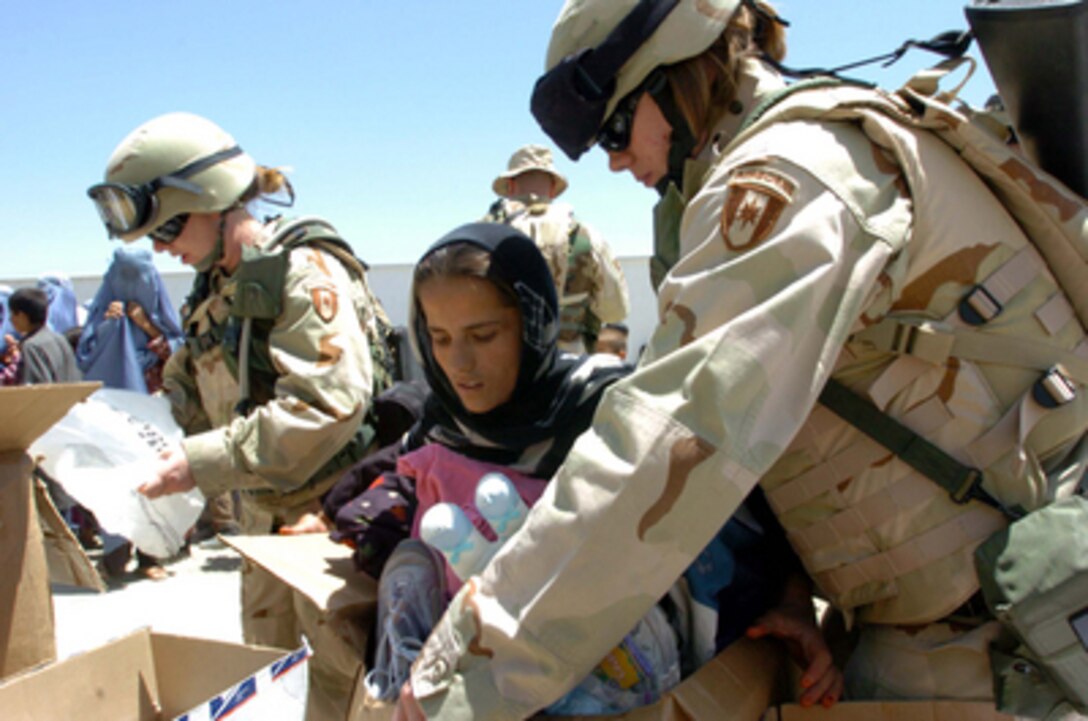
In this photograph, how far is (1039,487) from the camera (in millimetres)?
1322

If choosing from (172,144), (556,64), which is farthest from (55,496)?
(556,64)

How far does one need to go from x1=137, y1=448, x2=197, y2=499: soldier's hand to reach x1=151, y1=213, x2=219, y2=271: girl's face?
0.75m

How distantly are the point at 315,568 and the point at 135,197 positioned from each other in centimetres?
173

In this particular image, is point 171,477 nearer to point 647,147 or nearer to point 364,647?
Answer: point 364,647

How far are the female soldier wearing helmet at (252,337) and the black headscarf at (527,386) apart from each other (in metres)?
0.80

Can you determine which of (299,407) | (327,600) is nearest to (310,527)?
(299,407)

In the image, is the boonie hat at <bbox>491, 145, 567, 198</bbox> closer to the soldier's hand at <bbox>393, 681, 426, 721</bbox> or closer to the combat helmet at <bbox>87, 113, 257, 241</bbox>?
the combat helmet at <bbox>87, 113, 257, 241</bbox>

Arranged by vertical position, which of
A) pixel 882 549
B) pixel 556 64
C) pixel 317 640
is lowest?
pixel 317 640

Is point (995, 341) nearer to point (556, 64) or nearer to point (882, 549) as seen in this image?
point (882, 549)

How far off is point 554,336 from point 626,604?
836mm

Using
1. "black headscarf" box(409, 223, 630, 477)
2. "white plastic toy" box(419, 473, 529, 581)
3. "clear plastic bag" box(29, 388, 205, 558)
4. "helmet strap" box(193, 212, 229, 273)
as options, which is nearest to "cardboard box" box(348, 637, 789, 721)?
"white plastic toy" box(419, 473, 529, 581)

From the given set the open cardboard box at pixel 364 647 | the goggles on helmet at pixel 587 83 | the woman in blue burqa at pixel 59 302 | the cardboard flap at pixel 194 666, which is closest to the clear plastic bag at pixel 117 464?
the cardboard flap at pixel 194 666

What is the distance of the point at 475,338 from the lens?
186cm

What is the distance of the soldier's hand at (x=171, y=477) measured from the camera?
2633mm
